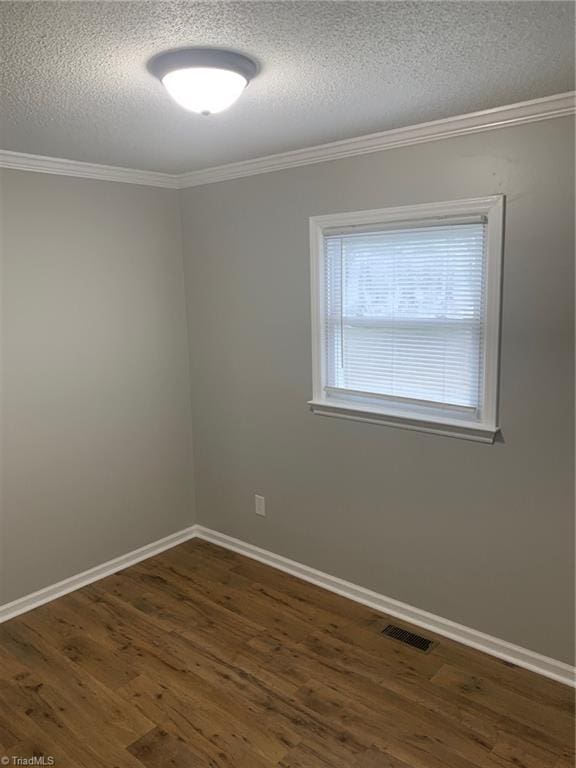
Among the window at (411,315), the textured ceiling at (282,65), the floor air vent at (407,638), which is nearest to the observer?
the textured ceiling at (282,65)

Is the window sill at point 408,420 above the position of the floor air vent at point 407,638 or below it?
above

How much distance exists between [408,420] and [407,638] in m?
1.07

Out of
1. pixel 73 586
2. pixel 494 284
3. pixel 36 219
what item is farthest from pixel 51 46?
pixel 73 586

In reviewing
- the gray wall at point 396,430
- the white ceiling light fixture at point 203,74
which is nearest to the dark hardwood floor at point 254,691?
the gray wall at point 396,430

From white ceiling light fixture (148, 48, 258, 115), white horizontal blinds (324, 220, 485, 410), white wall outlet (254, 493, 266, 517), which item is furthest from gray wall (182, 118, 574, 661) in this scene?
white ceiling light fixture (148, 48, 258, 115)

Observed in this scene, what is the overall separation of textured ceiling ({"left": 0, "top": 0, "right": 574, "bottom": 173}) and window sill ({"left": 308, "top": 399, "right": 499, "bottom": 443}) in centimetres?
133

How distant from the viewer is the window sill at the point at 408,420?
8.91 ft

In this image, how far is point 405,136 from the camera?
2734mm

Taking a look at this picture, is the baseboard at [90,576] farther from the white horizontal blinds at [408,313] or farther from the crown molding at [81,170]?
the crown molding at [81,170]

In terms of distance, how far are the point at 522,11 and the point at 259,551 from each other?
313cm

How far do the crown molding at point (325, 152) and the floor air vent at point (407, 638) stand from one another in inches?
92.4

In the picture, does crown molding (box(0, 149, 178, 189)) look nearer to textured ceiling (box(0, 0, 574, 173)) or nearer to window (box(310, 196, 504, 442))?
textured ceiling (box(0, 0, 574, 173))

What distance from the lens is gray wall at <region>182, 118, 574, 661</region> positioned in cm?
248

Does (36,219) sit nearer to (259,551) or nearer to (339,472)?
(339,472)
